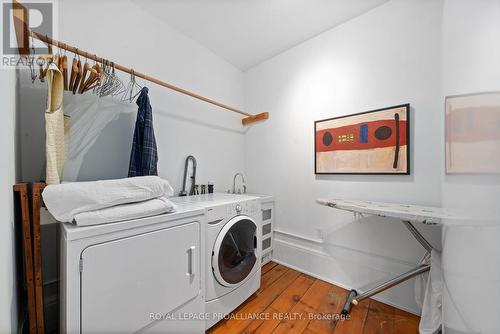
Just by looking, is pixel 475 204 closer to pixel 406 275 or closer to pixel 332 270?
pixel 406 275

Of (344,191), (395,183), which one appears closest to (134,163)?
(344,191)

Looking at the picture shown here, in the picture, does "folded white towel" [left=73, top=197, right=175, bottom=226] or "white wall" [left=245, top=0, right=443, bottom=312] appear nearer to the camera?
"folded white towel" [left=73, top=197, right=175, bottom=226]

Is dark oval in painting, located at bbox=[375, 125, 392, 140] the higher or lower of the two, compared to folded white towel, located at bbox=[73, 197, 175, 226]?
higher

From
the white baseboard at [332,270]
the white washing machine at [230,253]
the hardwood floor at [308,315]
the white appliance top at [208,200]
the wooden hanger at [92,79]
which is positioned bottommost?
the hardwood floor at [308,315]

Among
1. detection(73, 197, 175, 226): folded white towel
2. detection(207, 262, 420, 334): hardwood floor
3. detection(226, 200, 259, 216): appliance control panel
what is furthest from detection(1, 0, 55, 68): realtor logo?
detection(207, 262, 420, 334): hardwood floor

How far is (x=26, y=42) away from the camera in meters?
0.90

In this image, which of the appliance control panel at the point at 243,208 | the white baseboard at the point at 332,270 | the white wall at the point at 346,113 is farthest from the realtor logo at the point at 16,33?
the white baseboard at the point at 332,270

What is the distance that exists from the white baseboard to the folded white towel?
1.57m

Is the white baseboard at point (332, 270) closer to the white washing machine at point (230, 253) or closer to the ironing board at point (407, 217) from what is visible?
the ironing board at point (407, 217)

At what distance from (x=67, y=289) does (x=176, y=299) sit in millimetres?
513

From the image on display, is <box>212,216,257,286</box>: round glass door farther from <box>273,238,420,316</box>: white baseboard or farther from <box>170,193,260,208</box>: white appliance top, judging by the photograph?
<box>273,238,420,316</box>: white baseboard

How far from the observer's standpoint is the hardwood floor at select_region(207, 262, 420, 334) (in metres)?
1.27

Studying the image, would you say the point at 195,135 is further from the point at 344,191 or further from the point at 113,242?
the point at 344,191

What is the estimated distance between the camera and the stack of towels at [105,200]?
2.49ft
